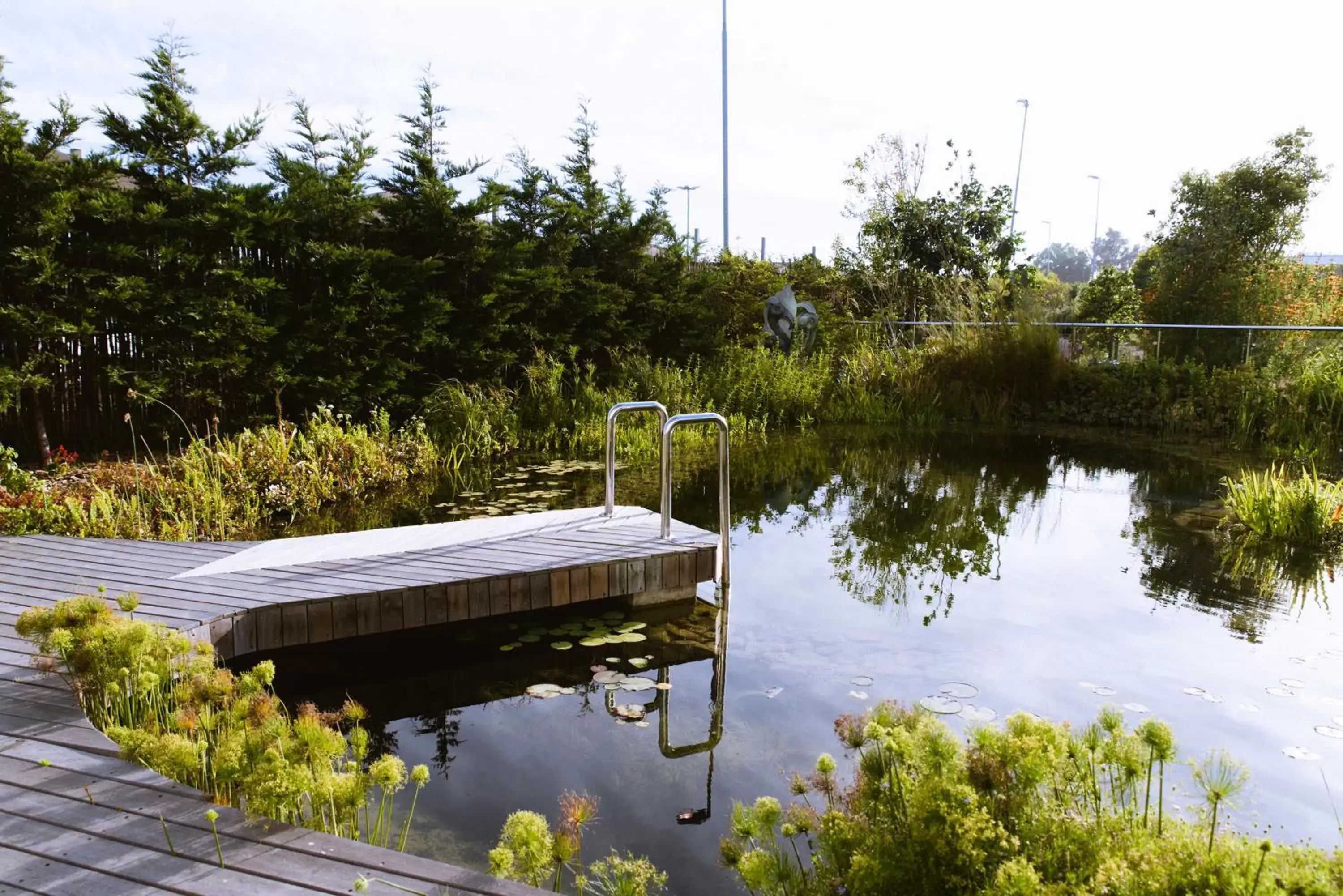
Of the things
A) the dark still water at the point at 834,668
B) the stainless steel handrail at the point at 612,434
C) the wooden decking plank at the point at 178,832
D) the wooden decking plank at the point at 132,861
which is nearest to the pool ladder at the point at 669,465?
the stainless steel handrail at the point at 612,434

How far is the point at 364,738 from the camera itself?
7.22 feet

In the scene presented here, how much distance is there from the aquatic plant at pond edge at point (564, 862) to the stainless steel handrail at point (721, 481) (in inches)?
82.4

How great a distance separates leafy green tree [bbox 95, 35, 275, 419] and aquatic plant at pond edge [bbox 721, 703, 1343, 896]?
21.2 ft

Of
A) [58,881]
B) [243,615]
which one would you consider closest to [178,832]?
[58,881]

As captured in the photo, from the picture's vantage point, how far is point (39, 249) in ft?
20.0

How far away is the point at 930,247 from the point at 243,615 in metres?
14.0

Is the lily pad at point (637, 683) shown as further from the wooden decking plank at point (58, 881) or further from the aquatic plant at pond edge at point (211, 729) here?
the wooden decking plank at point (58, 881)

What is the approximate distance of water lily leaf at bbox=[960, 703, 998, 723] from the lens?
3229 millimetres

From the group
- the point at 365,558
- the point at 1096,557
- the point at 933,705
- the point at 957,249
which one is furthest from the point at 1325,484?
the point at 957,249

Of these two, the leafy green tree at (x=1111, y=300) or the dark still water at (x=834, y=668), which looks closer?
the dark still water at (x=834, y=668)

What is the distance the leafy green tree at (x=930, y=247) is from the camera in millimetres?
14727

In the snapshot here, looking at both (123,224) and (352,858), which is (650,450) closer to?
(123,224)

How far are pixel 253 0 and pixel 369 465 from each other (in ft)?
13.4

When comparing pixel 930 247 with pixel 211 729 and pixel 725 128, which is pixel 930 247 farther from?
pixel 211 729
